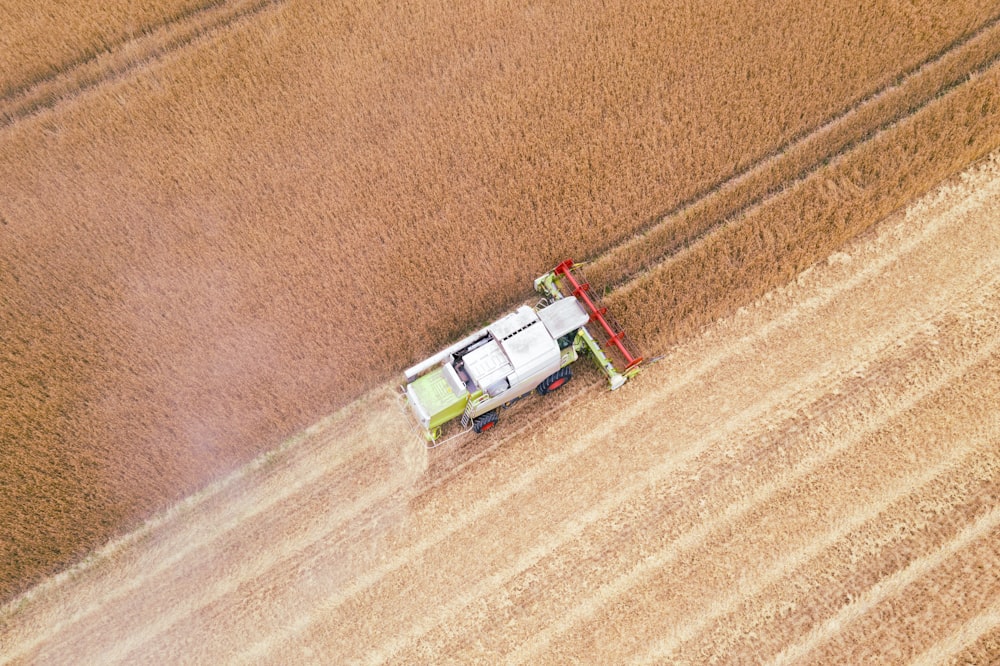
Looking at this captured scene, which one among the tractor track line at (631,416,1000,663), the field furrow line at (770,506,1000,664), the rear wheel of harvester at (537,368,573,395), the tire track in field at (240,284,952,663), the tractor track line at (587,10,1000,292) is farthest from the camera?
the tractor track line at (587,10,1000,292)

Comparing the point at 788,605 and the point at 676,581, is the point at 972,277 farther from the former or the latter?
the point at 676,581

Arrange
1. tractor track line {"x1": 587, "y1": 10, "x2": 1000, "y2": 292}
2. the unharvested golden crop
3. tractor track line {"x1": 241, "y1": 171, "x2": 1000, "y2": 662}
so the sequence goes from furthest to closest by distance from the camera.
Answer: the unharvested golden crop, tractor track line {"x1": 587, "y1": 10, "x2": 1000, "y2": 292}, tractor track line {"x1": 241, "y1": 171, "x2": 1000, "y2": 662}

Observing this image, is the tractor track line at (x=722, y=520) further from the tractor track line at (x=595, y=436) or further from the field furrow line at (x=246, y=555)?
the field furrow line at (x=246, y=555)

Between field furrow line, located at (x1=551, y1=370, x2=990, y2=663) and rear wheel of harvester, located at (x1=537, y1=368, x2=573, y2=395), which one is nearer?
field furrow line, located at (x1=551, y1=370, x2=990, y2=663)

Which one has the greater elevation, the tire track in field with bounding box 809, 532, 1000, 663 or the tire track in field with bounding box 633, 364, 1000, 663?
the tire track in field with bounding box 633, 364, 1000, 663

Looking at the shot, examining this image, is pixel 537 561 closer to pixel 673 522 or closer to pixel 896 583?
pixel 673 522

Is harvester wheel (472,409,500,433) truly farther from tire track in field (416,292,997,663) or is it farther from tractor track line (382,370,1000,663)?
tire track in field (416,292,997,663)

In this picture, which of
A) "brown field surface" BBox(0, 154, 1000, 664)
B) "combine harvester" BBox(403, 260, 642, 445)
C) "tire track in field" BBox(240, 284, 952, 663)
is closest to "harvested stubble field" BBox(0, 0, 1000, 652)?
"brown field surface" BBox(0, 154, 1000, 664)
